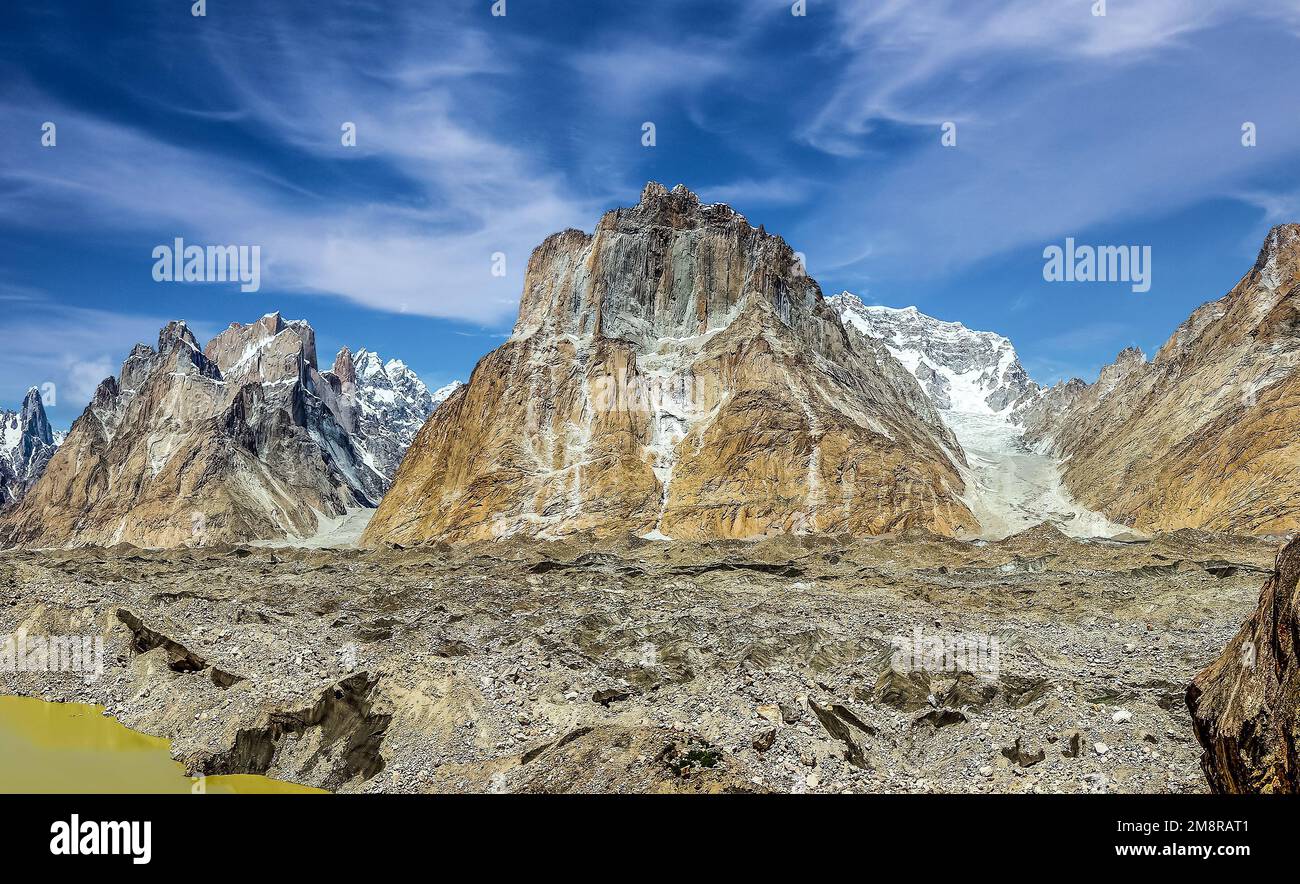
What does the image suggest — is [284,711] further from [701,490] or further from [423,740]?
[701,490]

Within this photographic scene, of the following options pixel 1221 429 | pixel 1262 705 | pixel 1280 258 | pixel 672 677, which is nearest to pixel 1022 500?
pixel 1221 429

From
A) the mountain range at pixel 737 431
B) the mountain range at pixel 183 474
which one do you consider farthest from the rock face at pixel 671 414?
the mountain range at pixel 183 474

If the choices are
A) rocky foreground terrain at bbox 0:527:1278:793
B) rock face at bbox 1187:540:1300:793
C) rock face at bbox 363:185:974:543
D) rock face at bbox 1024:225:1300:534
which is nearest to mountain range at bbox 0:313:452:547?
rock face at bbox 363:185:974:543

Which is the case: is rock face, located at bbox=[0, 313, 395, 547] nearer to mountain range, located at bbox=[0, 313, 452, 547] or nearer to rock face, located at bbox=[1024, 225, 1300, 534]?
mountain range, located at bbox=[0, 313, 452, 547]
